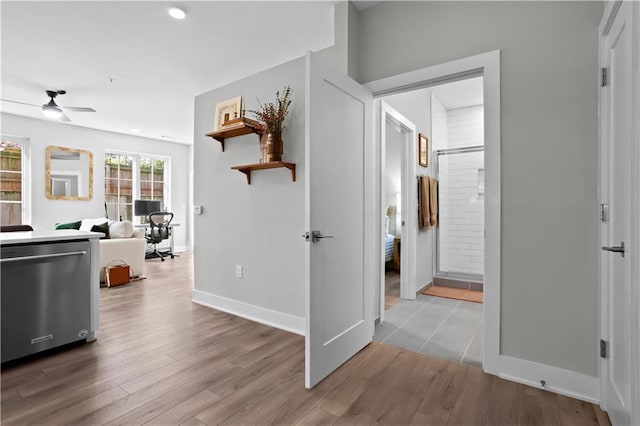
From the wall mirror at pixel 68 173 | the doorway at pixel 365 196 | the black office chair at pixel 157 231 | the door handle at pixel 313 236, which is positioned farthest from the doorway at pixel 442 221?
the wall mirror at pixel 68 173

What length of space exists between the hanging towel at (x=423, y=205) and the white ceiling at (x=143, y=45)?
81.2 inches

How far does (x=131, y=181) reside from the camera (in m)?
7.50

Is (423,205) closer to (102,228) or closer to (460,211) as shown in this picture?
(460,211)

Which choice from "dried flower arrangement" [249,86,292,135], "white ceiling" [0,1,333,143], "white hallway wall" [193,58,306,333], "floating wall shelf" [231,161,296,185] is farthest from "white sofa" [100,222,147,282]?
"dried flower arrangement" [249,86,292,135]

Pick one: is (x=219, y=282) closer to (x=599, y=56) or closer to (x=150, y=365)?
(x=150, y=365)

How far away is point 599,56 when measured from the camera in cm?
175

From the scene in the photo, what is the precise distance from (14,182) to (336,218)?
6.74 meters

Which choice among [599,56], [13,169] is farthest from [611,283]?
[13,169]

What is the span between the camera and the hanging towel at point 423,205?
4.10 m

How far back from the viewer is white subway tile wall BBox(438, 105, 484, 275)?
4895mm

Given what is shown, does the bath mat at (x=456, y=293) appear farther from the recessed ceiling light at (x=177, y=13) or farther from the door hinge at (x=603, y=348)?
the recessed ceiling light at (x=177, y=13)

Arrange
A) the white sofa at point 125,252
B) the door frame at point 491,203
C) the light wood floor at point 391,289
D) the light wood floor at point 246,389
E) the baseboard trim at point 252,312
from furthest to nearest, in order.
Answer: the white sofa at point 125,252 → the light wood floor at point 391,289 → the baseboard trim at point 252,312 → the door frame at point 491,203 → the light wood floor at point 246,389

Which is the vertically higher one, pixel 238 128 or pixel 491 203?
pixel 238 128

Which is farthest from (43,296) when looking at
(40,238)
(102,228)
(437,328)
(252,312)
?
(437,328)
